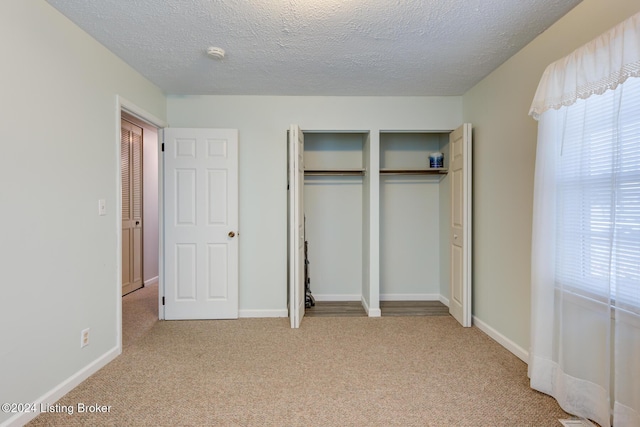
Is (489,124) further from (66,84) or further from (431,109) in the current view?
(66,84)

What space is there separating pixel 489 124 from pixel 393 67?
3.50 feet

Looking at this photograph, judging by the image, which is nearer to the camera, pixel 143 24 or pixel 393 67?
pixel 143 24

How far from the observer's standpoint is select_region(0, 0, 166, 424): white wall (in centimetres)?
167

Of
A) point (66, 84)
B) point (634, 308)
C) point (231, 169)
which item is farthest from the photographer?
point (231, 169)

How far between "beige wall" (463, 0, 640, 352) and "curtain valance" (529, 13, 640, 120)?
24cm

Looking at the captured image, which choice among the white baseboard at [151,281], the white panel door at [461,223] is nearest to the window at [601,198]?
the white panel door at [461,223]

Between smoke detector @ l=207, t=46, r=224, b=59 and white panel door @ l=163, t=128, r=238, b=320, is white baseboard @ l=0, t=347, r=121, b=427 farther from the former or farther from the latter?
smoke detector @ l=207, t=46, r=224, b=59

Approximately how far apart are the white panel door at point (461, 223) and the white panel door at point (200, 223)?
236 cm

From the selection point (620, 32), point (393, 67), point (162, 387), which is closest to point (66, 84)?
point (162, 387)

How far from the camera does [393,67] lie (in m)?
2.74

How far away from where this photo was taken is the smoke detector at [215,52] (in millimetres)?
2395

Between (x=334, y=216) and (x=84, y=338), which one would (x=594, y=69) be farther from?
(x=84, y=338)

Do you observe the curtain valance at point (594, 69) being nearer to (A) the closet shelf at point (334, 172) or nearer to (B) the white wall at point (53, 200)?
(A) the closet shelf at point (334, 172)

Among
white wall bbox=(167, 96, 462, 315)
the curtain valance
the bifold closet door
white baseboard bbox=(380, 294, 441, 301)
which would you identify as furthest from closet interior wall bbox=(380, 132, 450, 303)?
the bifold closet door
